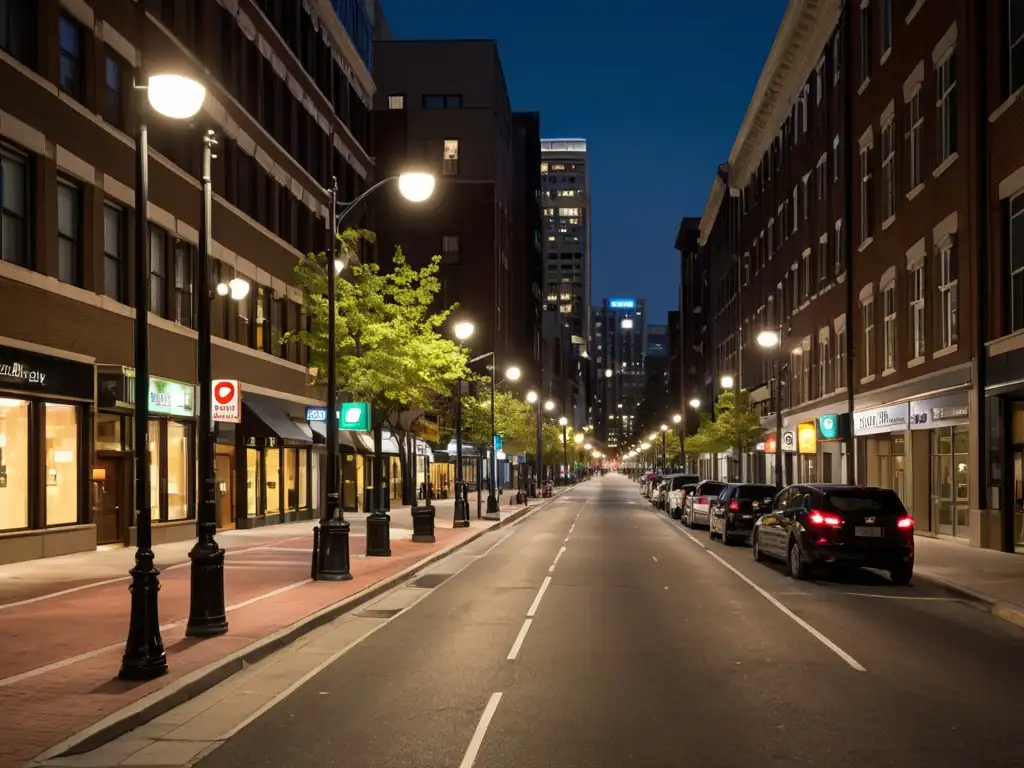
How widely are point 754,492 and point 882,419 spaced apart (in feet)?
25.3

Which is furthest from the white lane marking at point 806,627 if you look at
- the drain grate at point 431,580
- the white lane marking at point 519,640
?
the drain grate at point 431,580

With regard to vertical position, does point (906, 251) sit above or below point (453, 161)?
below

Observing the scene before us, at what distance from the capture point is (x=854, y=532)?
20.4 metres

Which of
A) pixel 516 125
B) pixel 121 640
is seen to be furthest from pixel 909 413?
pixel 516 125

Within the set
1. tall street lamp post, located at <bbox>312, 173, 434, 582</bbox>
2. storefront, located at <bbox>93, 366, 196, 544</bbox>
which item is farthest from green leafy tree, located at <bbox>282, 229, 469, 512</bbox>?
tall street lamp post, located at <bbox>312, 173, 434, 582</bbox>

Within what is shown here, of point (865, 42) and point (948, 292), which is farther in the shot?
point (865, 42)

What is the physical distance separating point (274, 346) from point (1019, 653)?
102ft

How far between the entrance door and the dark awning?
826 centimetres

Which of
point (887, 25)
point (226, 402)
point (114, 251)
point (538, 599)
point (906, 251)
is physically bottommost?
point (538, 599)

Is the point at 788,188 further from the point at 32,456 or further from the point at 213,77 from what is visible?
→ the point at 32,456

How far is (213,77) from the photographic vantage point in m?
33.2

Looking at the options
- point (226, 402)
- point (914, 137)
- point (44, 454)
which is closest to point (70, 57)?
point (226, 402)

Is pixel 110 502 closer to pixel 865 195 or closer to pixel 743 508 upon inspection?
pixel 743 508

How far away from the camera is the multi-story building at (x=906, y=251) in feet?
88.3
